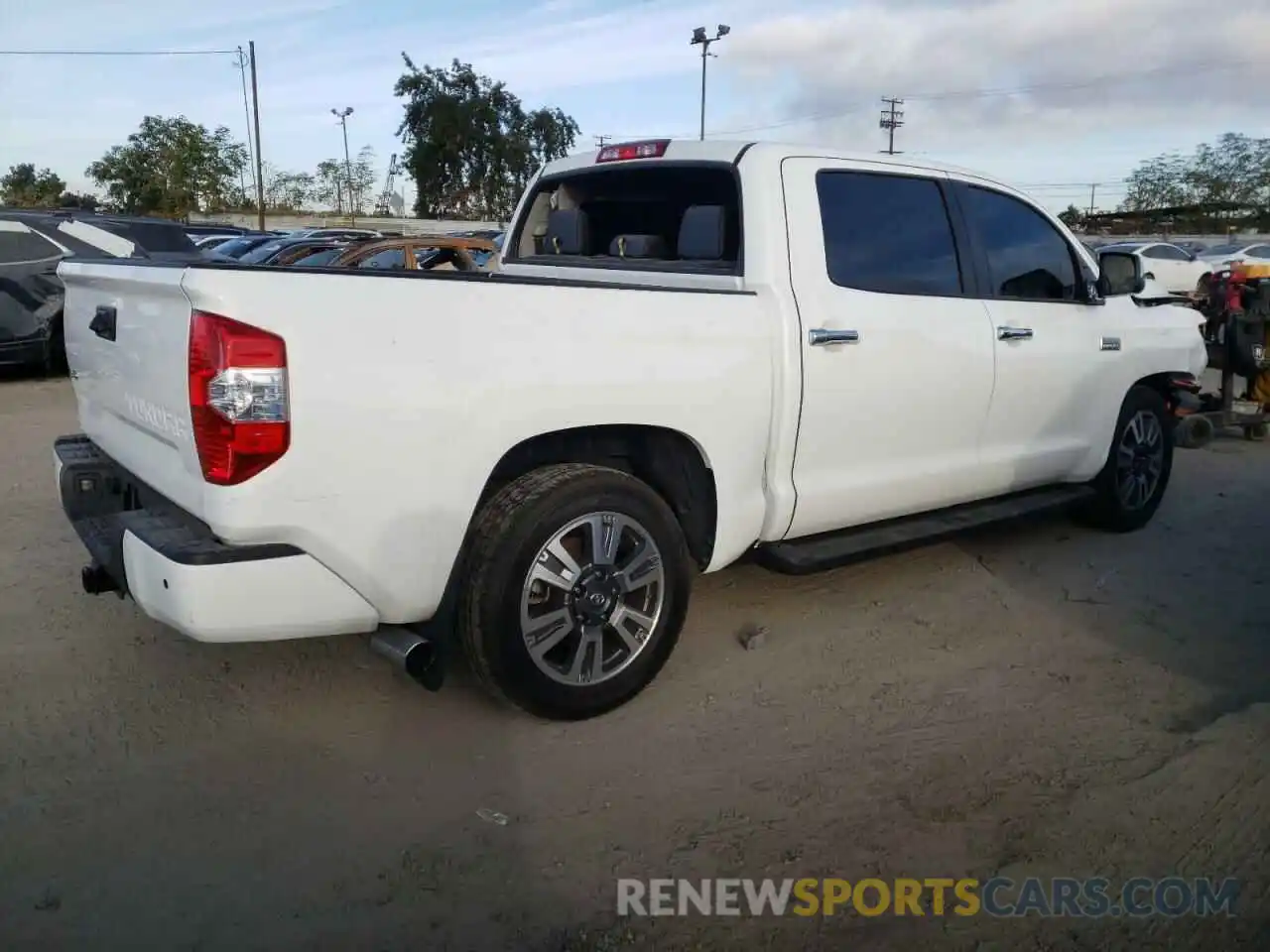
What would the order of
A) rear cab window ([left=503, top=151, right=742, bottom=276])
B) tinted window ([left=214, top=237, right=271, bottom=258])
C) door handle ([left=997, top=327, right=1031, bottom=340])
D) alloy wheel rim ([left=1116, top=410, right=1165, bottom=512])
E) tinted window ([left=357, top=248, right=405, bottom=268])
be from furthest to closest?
tinted window ([left=214, top=237, right=271, bottom=258])
tinted window ([left=357, top=248, right=405, bottom=268])
alloy wheel rim ([left=1116, top=410, right=1165, bottom=512])
door handle ([left=997, top=327, right=1031, bottom=340])
rear cab window ([left=503, top=151, right=742, bottom=276])

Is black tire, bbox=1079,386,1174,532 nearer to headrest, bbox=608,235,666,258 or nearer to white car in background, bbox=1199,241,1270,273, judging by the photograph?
headrest, bbox=608,235,666,258

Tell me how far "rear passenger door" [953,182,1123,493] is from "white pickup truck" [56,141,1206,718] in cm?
2

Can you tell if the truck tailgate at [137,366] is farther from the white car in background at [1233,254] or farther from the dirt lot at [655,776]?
the white car in background at [1233,254]

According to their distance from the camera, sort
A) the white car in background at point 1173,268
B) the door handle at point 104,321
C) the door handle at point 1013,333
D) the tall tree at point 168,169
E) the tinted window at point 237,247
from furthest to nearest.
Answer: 1. the tall tree at point 168,169
2. the white car in background at point 1173,268
3. the tinted window at point 237,247
4. the door handle at point 1013,333
5. the door handle at point 104,321

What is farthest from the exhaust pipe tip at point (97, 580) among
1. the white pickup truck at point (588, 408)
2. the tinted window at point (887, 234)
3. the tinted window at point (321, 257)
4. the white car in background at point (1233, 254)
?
the white car in background at point (1233, 254)

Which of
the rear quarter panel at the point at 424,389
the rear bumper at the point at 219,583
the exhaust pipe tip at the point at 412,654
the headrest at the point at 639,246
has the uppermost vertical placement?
→ the headrest at the point at 639,246

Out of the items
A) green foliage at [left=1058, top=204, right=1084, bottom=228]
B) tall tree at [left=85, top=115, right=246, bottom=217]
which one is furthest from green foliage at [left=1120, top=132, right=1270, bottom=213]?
tall tree at [left=85, top=115, right=246, bottom=217]

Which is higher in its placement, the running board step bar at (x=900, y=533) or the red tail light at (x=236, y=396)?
the red tail light at (x=236, y=396)

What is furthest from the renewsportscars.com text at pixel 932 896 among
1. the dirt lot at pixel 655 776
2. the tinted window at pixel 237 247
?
the tinted window at pixel 237 247

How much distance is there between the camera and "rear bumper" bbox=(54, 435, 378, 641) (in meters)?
2.88

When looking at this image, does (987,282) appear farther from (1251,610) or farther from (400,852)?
(400,852)

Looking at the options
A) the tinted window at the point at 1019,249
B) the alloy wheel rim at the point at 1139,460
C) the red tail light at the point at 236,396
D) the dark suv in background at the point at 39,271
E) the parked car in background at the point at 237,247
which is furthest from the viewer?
the parked car in background at the point at 237,247

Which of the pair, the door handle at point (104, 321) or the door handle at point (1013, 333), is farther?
the door handle at point (1013, 333)

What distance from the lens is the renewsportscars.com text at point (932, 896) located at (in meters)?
2.71
